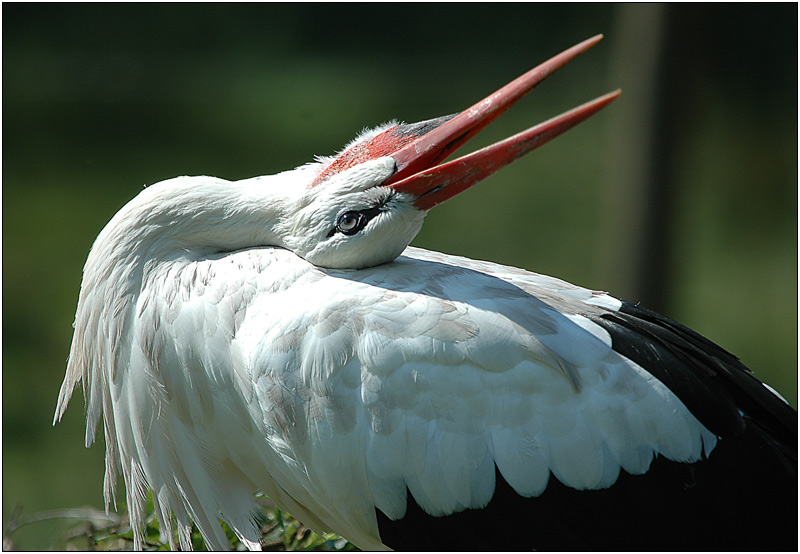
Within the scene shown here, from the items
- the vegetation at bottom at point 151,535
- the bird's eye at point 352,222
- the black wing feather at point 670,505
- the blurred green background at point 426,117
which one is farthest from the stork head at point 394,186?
the blurred green background at point 426,117

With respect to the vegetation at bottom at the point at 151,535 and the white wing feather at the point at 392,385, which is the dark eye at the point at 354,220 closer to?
the white wing feather at the point at 392,385

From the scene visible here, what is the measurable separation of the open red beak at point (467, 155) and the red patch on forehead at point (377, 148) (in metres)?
0.03

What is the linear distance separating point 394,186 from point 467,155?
196 mm

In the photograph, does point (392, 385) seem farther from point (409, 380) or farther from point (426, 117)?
point (426, 117)

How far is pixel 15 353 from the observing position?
5.80 metres

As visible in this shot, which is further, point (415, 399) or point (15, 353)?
point (15, 353)

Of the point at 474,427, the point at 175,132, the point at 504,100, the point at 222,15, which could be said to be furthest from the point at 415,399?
the point at 222,15

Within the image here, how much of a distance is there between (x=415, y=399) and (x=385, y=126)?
31.4 inches

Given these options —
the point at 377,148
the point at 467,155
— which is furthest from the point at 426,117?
the point at 467,155

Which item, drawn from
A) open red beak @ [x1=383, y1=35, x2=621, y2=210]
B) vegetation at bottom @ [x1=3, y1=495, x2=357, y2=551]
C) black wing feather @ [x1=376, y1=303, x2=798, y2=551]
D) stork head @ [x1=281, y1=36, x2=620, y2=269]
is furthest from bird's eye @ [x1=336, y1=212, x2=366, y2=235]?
vegetation at bottom @ [x1=3, y1=495, x2=357, y2=551]

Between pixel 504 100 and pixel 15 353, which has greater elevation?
pixel 504 100

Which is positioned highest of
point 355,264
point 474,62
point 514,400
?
point 474,62

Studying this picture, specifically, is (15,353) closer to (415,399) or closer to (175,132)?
(175,132)

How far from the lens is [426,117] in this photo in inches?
367
